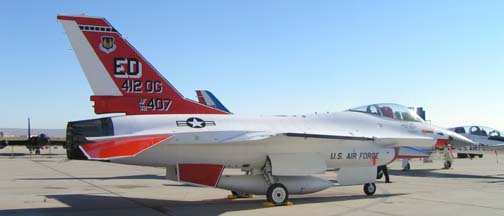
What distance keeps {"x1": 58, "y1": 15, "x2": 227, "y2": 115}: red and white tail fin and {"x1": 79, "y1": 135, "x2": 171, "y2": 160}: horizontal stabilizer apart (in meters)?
1.10

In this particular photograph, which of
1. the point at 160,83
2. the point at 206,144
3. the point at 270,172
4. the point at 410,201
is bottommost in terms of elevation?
the point at 410,201

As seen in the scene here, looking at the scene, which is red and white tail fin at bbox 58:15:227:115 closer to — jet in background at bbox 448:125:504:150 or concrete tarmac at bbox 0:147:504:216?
concrete tarmac at bbox 0:147:504:216

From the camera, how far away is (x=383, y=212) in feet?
31.3

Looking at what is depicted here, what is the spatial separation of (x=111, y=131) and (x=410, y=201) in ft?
22.6

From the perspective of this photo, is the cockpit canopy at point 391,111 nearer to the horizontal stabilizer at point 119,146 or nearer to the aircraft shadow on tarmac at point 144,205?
the aircraft shadow on tarmac at point 144,205

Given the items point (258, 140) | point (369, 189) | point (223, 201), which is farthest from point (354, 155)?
point (223, 201)

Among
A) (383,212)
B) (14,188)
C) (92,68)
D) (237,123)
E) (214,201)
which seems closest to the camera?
(383,212)

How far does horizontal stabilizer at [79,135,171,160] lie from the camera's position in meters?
8.45

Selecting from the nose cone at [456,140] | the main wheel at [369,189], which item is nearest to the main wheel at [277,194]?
the main wheel at [369,189]

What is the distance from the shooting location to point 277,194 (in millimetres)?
10906

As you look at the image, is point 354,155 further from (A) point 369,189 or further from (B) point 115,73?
(B) point 115,73

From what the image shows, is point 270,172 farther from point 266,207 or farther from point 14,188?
point 14,188

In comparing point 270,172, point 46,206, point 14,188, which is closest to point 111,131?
point 46,206

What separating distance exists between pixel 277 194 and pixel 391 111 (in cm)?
446
